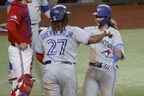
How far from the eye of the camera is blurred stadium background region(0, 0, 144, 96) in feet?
32.1

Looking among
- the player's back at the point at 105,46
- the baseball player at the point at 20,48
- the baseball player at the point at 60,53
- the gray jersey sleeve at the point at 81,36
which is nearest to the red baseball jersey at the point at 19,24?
the baseball player at the point at 20,48

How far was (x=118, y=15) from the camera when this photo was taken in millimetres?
21281

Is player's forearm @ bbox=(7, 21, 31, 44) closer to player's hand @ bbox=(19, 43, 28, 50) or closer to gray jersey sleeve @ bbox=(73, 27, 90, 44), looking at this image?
player's hand @ bbox=(19, 43, 28, 50)

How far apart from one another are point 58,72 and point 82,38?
1.61ft

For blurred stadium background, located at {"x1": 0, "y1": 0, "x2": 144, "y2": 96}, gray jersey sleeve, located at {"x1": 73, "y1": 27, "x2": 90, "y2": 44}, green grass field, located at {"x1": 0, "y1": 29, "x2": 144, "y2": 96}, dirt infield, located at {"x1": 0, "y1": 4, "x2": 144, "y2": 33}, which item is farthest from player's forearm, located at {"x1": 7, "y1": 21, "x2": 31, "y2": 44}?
dirt infield, located at {"x1": 0, "y1": 4, "x2": 144, "y2": 33}

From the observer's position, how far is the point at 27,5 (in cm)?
773

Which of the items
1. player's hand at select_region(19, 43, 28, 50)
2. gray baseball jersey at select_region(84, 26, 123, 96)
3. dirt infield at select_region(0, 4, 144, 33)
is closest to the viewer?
gray baseball jersey at select_region(84, 26, 123, 96)

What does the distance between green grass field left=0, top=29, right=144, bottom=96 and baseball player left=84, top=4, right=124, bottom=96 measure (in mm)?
2022

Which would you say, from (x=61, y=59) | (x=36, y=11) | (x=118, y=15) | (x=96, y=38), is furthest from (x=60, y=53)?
(x=118, y=15)

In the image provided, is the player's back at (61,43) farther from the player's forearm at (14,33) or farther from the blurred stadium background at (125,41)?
the blurred stadium background at (125,41)

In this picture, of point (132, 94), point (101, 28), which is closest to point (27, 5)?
point (101, 28)

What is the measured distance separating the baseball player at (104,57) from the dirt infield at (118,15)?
10.1 metres

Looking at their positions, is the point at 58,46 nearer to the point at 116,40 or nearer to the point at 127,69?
the point at 116,40

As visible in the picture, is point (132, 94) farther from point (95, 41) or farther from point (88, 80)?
point (95, 41)
